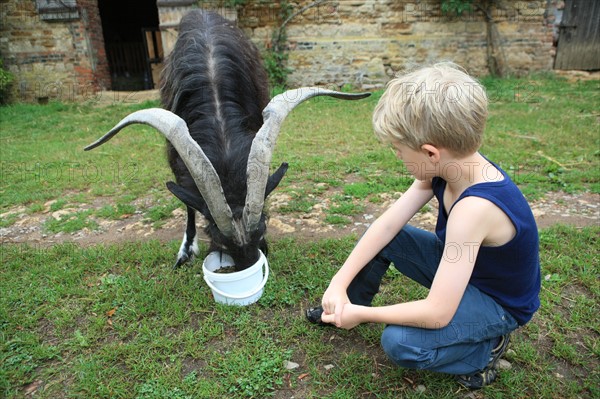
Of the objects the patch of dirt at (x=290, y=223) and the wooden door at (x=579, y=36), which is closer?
the patch of dirt at (x=290, y=223)

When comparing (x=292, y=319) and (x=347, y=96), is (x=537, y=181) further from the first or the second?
(x=292, y=319)

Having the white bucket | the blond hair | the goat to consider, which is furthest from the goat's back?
the blond hair

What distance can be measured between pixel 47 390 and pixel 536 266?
275 cm

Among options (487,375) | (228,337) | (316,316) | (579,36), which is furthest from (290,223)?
(579,36)

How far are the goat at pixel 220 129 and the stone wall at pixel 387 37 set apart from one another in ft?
20.0

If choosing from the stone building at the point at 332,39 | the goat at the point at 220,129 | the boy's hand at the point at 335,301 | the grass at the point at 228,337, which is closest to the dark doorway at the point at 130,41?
the stone building at the point at 332,39

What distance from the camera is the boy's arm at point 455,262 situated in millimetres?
1738

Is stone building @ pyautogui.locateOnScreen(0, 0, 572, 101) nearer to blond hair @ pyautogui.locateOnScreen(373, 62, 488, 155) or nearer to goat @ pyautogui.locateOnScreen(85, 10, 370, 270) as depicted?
goat @ pyautogui.locateOnScreen(85, 10, 370, 270)

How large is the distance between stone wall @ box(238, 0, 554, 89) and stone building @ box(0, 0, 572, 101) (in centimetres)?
2

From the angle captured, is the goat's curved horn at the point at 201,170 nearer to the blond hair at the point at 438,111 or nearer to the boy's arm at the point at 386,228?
the boy's arm at the point at 386,228

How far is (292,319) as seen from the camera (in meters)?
2.77

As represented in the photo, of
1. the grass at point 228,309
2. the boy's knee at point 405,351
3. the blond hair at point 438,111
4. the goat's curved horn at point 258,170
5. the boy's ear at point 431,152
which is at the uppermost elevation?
the blond hair at point 438,111

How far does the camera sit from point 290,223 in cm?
413

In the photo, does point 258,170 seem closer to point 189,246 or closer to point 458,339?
point 189,246
